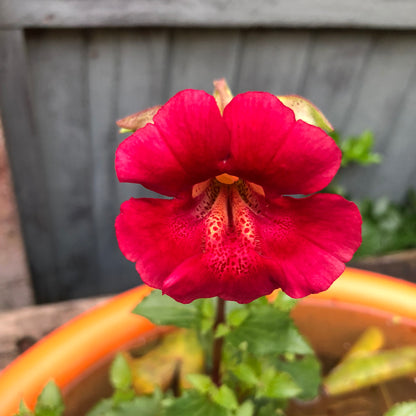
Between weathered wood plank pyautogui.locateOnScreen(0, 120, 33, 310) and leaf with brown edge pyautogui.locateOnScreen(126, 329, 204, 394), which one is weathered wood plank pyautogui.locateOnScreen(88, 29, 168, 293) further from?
leaf with brown edge pyautogui.locateOnScreen(126, 329, 204, 394)

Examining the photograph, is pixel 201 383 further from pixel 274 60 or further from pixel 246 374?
pixel 274 60

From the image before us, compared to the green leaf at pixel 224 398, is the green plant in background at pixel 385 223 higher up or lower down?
lower down

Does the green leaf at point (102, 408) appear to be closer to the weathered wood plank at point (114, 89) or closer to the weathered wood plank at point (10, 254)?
the weathered wood plank at point (10, 254)

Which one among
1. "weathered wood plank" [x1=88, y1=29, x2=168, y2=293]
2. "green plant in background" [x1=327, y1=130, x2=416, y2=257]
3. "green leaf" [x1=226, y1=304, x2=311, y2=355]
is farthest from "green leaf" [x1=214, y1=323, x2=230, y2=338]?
"green plant in background" [x1=327, y1=130, x2=416, y2=257]

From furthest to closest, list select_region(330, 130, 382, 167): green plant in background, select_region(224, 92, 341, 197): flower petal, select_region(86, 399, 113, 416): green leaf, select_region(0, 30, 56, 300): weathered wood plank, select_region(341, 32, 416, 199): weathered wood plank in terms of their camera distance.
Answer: select_region(330, 130, 382, 167): green plant in background
select_region(341, 32, 416, 199): weathered wood plank
select_region(0, 30, 56, 300): weathered wood plank
select_region(86, 399, 113, 416): green leaf
select_region(224, 92, 341, 197): flower petal

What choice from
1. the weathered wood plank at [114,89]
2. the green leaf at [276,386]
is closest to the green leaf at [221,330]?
the green leaf at [276,386]
